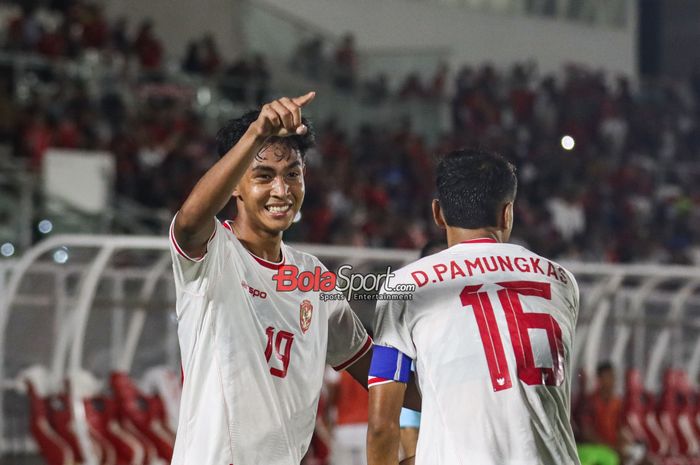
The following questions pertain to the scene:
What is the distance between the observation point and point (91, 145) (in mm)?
14711

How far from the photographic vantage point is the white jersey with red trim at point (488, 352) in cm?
356

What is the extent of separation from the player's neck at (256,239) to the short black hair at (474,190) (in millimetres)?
616

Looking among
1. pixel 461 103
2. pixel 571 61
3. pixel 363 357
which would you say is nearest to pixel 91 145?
pixel 461 103

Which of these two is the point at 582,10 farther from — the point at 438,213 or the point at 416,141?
the point at 438,213


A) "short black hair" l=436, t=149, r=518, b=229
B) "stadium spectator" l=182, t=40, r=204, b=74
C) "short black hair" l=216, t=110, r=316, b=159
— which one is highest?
"stadium spectator" l=182, t=40, r=204, b=74

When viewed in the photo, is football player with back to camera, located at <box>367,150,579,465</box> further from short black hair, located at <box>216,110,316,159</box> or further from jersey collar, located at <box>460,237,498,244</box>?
short black hair, located at <box>216,110,316,159</box>

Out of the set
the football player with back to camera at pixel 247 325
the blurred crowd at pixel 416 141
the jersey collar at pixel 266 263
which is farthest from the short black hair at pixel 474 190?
the blurred crowd at pixel 416 141

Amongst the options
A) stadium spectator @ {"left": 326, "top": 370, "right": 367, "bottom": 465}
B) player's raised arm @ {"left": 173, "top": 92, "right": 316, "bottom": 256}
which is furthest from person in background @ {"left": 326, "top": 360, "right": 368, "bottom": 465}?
player's raised arm @ {"left": 173, "top": 92, "right": 316, "bottom": 256}

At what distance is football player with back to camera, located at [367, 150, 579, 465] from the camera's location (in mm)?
3568

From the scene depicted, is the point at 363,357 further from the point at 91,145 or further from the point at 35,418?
the point at 91,145

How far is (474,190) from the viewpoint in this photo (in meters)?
3.74

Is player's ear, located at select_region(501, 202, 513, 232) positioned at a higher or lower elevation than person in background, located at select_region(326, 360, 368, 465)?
higher

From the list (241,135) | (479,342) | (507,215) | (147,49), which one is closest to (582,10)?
(147,49)

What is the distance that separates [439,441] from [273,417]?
0.57 metres
